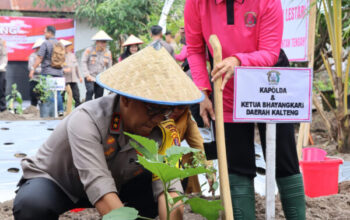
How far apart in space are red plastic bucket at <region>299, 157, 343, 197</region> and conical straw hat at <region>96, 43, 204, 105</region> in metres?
1.58

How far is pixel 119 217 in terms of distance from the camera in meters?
1.43

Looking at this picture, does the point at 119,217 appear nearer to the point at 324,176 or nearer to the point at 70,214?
the point at 70,214

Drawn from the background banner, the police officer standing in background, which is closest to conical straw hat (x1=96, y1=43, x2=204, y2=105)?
the police officer standing in background

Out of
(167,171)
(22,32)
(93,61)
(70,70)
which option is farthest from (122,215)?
(22,32)

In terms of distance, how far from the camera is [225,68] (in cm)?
177

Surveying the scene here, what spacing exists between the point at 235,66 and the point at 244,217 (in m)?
0.65

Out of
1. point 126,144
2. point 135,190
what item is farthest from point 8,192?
point 126,144

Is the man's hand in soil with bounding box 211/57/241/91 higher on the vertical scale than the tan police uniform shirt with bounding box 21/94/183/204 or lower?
higher

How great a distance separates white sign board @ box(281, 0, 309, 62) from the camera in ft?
12.4

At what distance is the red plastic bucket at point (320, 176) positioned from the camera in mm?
3020

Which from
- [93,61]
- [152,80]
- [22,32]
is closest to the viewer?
[152,80]

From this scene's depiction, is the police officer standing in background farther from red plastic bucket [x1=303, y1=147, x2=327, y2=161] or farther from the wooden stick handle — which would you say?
the wooden stick handle

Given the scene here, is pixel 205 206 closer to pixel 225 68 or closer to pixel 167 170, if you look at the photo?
pixel 167 170

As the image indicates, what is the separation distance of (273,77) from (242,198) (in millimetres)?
539
